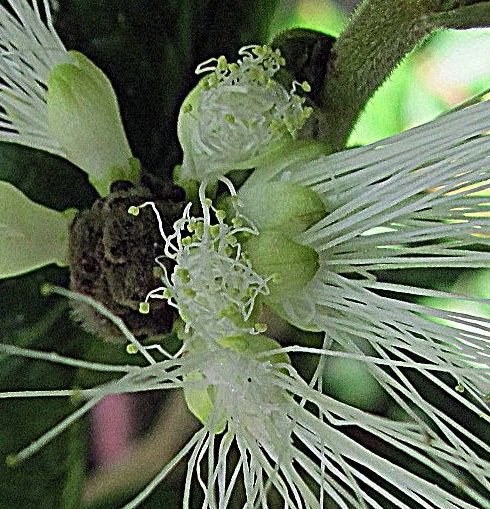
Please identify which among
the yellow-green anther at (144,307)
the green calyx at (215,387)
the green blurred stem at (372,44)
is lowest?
the green calyx at (215,387)

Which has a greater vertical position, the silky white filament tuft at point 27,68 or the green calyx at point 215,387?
the silky white filament tuft at point 27,68

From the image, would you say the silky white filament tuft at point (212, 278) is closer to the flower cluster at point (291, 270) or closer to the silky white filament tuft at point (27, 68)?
the flower cluster at point (291, 270)

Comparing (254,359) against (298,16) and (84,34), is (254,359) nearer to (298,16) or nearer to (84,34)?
(84,34)

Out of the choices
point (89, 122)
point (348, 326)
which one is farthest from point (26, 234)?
point (348, 326)

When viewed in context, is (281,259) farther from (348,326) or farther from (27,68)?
(27,68)

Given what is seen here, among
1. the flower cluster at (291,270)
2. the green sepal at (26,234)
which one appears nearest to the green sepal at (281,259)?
the flower cluster at (291,270)

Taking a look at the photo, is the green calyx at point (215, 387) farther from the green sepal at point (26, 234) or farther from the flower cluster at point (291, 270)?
the green sepal at point (26, 234)

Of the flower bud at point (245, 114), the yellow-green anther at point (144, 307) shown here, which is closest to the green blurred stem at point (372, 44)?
the flower bud at point (245, 114)
